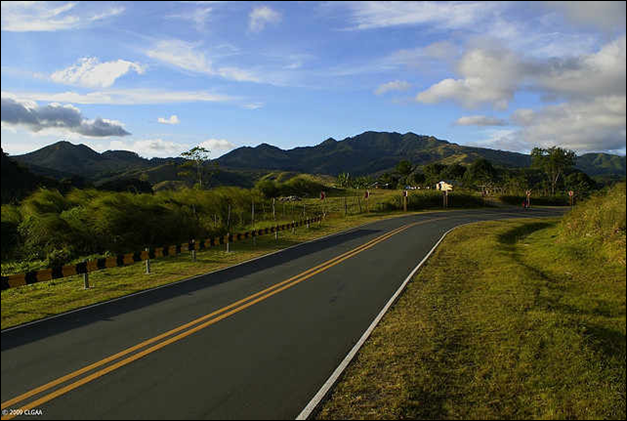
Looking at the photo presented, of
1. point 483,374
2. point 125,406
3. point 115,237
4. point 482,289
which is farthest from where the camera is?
point 115,237

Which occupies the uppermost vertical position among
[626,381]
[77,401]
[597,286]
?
[597,286]

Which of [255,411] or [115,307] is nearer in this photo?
[255,411]

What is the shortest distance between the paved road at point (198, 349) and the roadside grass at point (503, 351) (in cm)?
71

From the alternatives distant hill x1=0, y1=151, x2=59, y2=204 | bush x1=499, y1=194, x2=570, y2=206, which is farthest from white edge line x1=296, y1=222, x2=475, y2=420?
bush x1=499, y1=194, x2=570, y2=206

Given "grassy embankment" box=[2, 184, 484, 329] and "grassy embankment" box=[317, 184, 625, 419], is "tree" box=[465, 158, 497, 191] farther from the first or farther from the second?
"grassy embankment" box=[317, 184, 625, 419]

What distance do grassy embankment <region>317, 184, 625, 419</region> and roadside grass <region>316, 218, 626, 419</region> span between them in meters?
0.02

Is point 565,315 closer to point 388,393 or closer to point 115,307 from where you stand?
point 388,393

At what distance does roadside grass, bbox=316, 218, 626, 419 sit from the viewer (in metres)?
5.19

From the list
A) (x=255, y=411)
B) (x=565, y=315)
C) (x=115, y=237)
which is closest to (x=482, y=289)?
(x=565, y=315)

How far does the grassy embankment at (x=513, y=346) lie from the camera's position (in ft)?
17.0

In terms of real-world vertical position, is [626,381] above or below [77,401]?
below

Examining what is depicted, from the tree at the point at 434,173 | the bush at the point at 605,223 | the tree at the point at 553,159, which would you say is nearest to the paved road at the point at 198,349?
the bush at the point at 605,223

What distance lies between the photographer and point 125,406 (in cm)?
487

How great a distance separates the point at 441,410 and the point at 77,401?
4588 mm
